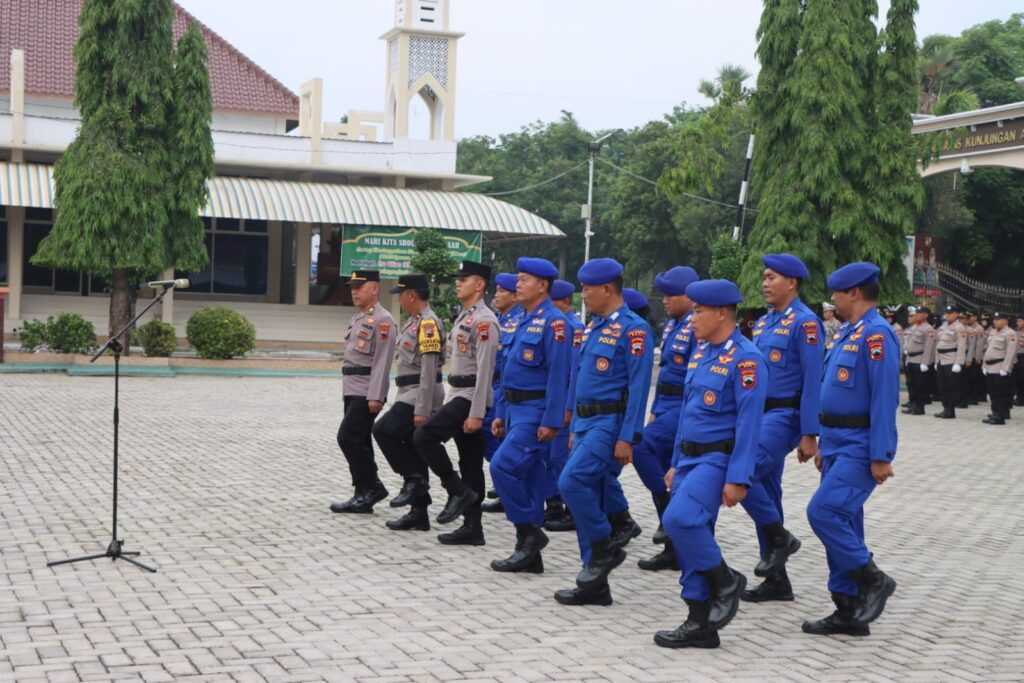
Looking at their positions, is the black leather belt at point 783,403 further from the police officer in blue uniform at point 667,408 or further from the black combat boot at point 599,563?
the black combat boot at point 599,563

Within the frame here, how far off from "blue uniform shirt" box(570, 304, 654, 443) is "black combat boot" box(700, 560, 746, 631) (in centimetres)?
102

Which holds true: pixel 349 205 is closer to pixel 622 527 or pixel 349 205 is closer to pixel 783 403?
pixel 622 527

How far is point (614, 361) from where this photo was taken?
7.01m

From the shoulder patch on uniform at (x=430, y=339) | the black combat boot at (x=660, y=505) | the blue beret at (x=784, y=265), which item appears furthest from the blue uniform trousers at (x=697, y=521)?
the shoulder patch on uniform at (x=430, y=339)

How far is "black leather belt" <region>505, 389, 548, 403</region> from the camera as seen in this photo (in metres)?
7.71

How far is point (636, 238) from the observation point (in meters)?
50.2

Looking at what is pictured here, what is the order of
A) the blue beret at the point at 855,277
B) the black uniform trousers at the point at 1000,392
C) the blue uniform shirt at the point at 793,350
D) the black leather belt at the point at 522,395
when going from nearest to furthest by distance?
the blue beret at the point at 855,277
the blue uniform shirt at the point at 793,350
the black leather belt at the point at 522,395
the black uniform trousers at the point at 1000,392

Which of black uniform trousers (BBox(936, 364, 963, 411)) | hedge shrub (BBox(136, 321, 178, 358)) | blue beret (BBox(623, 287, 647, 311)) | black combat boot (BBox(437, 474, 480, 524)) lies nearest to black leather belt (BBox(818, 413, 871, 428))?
black combat boot (BBox(437, 474, 480, 524))

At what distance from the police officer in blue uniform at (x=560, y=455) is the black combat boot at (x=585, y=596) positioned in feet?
3.60

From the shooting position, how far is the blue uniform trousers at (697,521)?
600 centimetres

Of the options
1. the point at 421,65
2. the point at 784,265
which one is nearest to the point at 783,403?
the point at 784,265

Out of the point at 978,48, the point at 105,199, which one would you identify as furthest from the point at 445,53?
the point at 978,48

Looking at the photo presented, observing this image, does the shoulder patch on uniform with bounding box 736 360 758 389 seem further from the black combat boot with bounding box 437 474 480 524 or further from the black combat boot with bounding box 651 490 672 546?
the black combat boot with bounding box 437 474 480 524

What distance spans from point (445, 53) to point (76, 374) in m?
15.7
